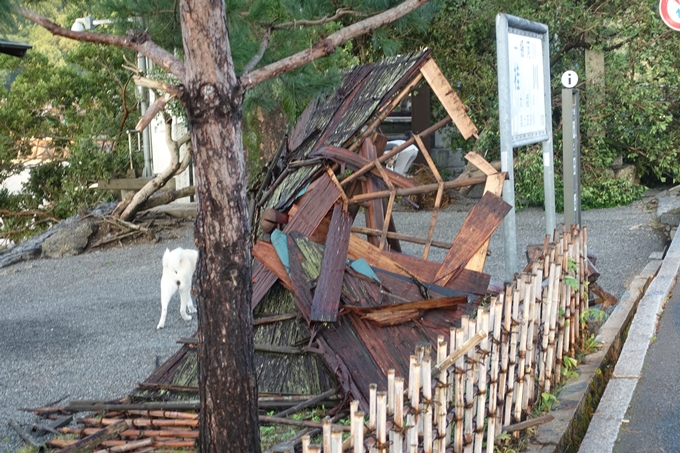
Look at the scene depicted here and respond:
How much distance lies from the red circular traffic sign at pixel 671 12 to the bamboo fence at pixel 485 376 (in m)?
5.58

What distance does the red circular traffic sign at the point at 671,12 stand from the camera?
9859 mm

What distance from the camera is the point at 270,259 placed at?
5.83 m

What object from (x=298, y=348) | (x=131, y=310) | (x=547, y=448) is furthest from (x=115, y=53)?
(x=547, y=448)

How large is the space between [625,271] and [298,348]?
558 cm

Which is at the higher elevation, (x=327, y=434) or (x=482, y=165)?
(x=482, y=165)

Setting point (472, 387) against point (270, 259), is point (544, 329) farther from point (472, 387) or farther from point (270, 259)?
point (270, 259)

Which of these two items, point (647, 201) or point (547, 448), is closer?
point (547, 448)

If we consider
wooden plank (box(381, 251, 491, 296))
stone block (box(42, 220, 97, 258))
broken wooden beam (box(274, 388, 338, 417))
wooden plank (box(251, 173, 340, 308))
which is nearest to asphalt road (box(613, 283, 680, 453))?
wooden plank (box(381, 251, 491, 296))

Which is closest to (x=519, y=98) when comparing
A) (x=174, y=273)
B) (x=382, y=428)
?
(x=382, y=428)

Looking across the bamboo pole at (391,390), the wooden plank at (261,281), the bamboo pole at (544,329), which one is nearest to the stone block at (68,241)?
the wooden plank at (261,281)

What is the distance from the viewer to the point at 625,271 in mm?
9508

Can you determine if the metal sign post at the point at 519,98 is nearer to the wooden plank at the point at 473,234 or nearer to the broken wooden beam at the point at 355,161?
the wooden plank at the point at 473,234

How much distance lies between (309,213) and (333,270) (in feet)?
2.75

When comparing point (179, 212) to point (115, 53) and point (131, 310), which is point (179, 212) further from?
point (131, 310)
